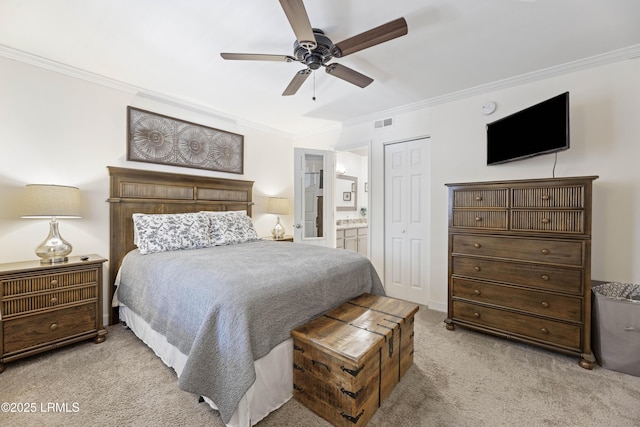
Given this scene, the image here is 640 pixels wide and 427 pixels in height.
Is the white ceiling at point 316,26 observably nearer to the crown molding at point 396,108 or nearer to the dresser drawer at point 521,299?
the crown molding at point 396,108

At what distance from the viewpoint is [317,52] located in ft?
6.79

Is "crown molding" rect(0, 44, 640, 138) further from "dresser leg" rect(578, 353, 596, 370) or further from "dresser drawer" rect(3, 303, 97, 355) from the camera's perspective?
"dresser leg" rect(578, 353, 596, 370)

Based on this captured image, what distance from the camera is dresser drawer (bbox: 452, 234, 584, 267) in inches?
85.9

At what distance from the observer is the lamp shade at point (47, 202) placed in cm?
220

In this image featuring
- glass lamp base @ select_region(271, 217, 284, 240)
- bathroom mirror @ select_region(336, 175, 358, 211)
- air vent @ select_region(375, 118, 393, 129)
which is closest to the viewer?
air vent @ select_region(375, 118, 393, 129)

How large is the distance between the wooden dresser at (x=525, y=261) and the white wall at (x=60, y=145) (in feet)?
11.8

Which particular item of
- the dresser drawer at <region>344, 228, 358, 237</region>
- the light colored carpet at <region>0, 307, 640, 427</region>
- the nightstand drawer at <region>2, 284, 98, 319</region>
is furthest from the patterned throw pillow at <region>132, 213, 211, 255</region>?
the dresser drawer at <region>344, 228, 358, 237</region>

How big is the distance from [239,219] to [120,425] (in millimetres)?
2289

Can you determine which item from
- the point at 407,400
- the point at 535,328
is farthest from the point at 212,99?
the point at 535,328

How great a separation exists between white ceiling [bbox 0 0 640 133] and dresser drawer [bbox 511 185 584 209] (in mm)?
1229

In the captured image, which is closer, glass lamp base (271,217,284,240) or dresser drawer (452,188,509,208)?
dresser drawer (452,188,509,208)

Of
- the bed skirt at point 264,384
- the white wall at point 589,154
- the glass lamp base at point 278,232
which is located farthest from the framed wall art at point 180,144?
the white wall at point 589,154

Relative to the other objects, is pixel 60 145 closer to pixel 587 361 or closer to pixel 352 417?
pixel 352 417

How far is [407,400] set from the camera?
174cm
